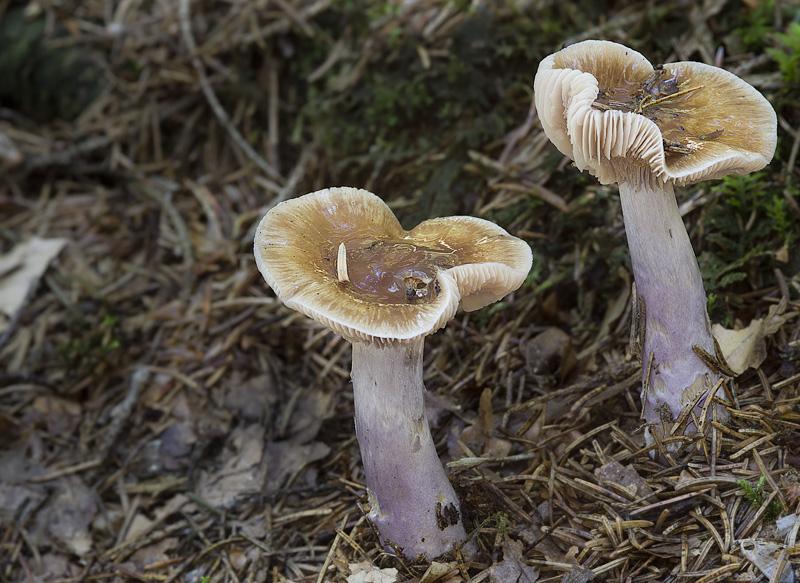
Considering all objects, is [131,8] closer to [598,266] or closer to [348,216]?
[348,216]

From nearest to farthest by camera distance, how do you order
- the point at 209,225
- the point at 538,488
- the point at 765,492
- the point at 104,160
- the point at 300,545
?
Result: the point at 765,492
the point at 538,488
the point at 300,545
the point at 209,225
the point at 104,160

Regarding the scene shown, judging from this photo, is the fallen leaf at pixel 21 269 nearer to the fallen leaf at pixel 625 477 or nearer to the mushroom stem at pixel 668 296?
the fallen leaf at pixel 625 477

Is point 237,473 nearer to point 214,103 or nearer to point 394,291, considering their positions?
point 394,291

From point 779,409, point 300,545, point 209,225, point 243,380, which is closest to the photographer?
point 779,409

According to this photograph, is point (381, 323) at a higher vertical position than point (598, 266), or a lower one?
higher


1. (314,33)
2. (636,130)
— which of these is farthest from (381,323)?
(314,33)

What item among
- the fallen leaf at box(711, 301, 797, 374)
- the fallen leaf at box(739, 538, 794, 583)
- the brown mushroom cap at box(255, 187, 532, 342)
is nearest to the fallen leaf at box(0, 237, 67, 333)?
the brown mushroom cap at box(255, 187, 532, 342)
